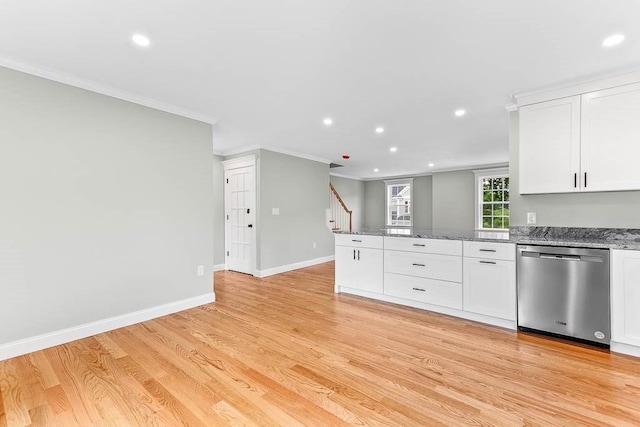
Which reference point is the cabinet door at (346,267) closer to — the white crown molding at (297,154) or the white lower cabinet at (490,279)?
the white lower cabinet at (490,279)

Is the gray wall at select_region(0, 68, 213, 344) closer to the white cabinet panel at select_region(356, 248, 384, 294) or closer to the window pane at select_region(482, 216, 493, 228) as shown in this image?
the white cabinet panel at select_region(356, 248, 384, 294)

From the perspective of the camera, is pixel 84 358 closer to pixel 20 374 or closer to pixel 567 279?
pixel 20 374

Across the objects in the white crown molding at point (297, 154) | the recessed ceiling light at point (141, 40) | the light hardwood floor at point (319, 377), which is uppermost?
the recessed ceiling light at point (141, 40)

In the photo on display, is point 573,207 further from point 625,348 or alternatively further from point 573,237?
point 625,348

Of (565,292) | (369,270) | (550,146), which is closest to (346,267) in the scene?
(369,270)

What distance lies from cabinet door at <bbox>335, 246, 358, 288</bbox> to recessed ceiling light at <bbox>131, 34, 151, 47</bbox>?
3.15 metres

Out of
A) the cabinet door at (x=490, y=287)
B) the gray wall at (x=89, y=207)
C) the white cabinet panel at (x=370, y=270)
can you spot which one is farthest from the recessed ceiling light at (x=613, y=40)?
the gray wall at (x=89, y=207)

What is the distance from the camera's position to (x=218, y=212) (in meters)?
5.81

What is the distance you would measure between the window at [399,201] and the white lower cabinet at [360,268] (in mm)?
5617

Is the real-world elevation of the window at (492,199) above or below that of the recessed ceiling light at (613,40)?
below

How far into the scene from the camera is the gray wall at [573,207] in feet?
9.17

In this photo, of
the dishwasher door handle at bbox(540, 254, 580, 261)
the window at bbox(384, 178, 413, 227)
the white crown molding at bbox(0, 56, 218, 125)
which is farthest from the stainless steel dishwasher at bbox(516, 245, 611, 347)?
the window at bbox(384, 178, 413, 227)

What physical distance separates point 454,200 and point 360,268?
199 inches

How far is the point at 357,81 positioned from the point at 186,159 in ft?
7.33
